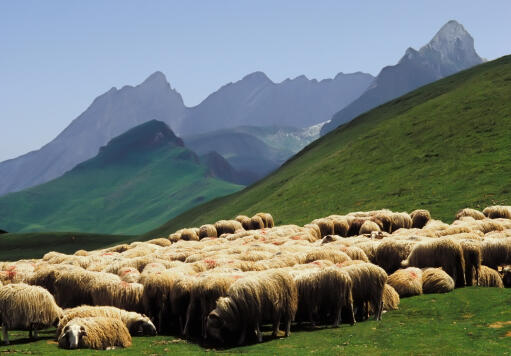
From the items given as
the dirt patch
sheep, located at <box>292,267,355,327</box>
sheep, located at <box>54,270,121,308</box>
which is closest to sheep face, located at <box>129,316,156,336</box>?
sheep, located at <box>54,270,121,308</box>

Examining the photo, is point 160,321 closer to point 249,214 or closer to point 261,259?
point 261,259

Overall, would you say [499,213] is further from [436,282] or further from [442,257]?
[436,282]

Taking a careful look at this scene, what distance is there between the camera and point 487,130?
266 feet

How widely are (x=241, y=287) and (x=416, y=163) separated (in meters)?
64.6

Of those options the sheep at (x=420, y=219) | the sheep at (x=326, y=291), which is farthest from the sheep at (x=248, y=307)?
the sheep at (x=420, y=219)

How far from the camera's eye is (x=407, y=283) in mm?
27375

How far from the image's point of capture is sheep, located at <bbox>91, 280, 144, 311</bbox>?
83.3 feet

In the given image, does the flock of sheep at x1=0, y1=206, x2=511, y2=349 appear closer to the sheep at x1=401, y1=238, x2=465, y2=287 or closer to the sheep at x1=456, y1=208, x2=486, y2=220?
the sheep at x1=401, y1=238, x2=465, y2=287

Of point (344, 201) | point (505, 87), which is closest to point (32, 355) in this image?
point (344, 201)

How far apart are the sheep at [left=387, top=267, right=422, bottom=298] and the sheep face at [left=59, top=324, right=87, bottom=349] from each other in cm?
1361

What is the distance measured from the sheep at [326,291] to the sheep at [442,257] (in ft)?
23.0

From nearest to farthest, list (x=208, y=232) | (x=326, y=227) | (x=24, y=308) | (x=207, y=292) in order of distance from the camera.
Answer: (x=24, y=308), (x=207, y=292), (x=326, y=227), (x=208, y=232)

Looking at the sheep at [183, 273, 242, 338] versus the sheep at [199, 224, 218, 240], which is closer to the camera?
the sheep at [183, 273, 242, 338]

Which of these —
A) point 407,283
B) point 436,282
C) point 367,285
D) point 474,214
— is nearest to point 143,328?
point 367,285
